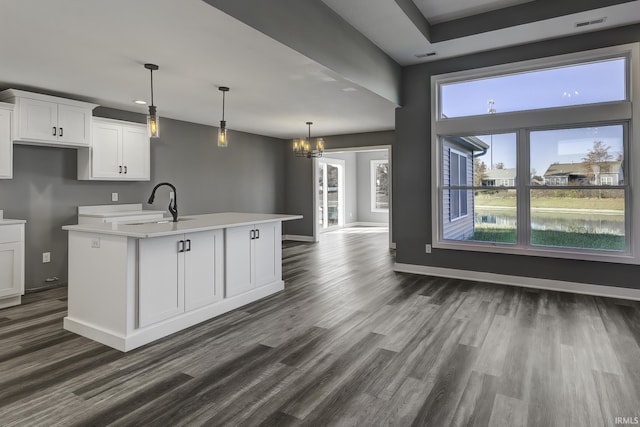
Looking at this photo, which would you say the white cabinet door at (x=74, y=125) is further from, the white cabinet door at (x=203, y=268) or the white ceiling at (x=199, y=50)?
the white cabinet door at (x=203, y=268)

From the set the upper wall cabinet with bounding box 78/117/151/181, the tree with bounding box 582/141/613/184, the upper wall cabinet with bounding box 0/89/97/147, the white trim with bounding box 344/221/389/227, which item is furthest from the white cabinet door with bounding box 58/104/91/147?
the white trim with bounding box 344/221/389/227

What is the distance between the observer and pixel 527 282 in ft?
15.0

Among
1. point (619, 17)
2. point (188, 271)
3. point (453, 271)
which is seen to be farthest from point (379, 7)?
point (453, 271)

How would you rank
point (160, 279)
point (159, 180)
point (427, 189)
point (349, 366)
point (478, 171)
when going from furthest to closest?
point (159, 180) < point (427, 189) < point (478, 171) < point (160, 279) < point (349, 366)

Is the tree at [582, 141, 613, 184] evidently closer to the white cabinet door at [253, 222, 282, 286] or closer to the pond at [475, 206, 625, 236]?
the pond at [475, 206, 625, 236]

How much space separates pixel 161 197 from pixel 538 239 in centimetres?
573

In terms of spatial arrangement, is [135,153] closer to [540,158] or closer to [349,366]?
[349,366]

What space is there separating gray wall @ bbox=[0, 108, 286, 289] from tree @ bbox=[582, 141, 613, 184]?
5.93 m

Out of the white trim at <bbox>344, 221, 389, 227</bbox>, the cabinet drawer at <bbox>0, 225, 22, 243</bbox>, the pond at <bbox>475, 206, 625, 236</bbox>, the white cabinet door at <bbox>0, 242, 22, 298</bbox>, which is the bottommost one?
the white cabinet door at <bbox>0, 242, 22, 298</bbox>

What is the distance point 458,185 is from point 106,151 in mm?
4923

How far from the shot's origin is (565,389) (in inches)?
87.8

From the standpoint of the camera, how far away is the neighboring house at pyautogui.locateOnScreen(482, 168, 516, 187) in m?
4.69

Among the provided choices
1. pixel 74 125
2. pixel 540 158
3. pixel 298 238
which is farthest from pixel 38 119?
pixel 540 158

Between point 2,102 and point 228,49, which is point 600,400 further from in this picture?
point 2,102
